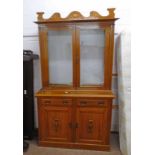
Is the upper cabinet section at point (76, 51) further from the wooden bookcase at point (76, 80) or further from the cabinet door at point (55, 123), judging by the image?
the cabinet door at point (55, 123)

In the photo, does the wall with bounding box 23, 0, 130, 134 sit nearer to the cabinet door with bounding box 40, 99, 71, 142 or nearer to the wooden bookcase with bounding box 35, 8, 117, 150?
the wooden bookcase with bounding box 35, 8, 117, 150

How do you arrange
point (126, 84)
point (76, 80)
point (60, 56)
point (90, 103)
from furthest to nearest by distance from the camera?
point (60, 56) < point (76, 80) < point (90, 103) < point (126, 84)

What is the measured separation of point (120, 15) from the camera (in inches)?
114

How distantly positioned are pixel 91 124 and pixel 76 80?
69 centimetres

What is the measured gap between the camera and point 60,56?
2.87m

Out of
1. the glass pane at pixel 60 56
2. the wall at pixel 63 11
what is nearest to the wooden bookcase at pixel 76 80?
the glass pane at pixel 60 56

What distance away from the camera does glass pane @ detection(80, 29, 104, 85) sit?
2742 mm

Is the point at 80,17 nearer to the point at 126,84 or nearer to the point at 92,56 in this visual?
the point at 92,56

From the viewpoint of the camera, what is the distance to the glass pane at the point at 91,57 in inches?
108

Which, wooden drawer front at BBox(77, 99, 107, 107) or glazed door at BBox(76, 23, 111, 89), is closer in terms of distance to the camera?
wooden drawer front at BBox(77, 99, 107, 107)

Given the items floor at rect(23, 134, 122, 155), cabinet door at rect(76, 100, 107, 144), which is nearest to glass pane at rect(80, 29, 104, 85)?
cabinet door at rect(76, 100, 107, 144)

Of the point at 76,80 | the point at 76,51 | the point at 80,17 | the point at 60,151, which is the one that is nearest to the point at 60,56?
the point at 76,51
